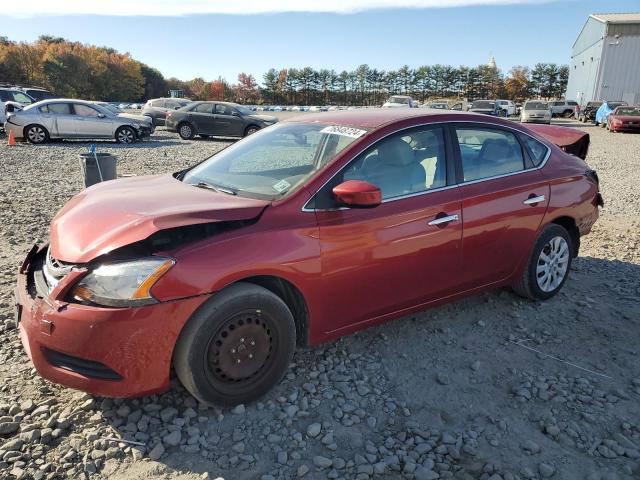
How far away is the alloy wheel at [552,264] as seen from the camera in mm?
4457

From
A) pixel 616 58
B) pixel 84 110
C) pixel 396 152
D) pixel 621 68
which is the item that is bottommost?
pixel 84 110

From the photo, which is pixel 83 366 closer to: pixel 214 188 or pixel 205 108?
pixel 214 188

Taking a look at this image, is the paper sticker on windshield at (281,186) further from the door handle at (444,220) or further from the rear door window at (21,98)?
the rear door window at (21,98)

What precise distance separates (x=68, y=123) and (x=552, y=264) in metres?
16.4

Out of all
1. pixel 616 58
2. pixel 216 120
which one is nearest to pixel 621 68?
pixel 616 58

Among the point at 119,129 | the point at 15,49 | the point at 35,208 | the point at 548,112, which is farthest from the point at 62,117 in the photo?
the point at 15,49

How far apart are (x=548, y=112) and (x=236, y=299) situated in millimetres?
33209

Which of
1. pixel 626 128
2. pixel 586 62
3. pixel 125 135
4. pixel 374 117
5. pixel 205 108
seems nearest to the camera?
pixel 374 117

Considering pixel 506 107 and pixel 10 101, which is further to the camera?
pixel 506 107

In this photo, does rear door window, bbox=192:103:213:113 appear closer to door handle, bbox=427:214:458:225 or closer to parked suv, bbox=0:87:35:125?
parked suv, bbox=0:87:35:125

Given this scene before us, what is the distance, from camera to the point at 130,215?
9.68 feet

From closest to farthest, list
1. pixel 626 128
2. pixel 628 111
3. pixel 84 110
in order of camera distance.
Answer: pixel 84 110 < pixel 626 128 < pixel 628 111

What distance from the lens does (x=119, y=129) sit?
17.5 meters

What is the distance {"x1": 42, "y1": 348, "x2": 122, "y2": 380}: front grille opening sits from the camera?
8.68ft
